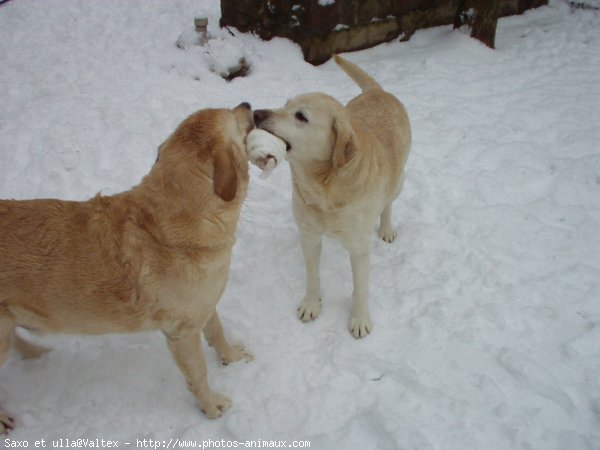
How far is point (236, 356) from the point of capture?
121 inches

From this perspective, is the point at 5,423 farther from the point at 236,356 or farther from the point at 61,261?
the point at 236,356

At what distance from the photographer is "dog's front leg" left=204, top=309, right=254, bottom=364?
2.87 metres

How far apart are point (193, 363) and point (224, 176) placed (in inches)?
47.1

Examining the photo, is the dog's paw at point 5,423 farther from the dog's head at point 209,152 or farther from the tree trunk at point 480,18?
the tree trunk at point 480,18

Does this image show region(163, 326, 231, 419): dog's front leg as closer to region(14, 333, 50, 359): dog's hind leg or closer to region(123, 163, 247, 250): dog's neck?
region(123, 163, 247, 250): dog's neck

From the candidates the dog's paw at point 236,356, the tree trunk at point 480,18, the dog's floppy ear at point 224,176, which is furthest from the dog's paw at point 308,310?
the tree trunk at point 480,18

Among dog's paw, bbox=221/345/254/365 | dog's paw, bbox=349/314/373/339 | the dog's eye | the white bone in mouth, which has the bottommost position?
dog's paw, bbox=221/345/254/365

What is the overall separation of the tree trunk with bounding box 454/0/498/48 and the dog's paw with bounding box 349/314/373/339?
19.4 ft

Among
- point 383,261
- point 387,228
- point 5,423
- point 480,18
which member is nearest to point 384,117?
point 387,228

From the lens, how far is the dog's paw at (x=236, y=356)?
119 inches

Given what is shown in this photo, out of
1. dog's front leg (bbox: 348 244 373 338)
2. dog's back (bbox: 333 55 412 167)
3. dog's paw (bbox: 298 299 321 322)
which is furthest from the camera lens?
dog's back (bbox: 333 55 412 167)

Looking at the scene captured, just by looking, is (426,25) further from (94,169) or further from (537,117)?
(94,169)

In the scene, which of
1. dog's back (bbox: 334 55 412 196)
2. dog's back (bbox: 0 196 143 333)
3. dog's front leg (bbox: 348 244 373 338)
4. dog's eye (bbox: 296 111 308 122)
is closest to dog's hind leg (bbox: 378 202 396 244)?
dog's back (bbox: 334 55 412 196)

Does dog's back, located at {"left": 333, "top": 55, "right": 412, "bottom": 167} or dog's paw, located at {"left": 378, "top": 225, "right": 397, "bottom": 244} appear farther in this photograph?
dog's paw, located at {"left": 378, "top": 225, "right": 397, "bottom": 244}
